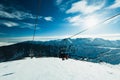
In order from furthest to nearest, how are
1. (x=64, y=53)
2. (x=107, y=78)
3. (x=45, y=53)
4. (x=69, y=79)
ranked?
1. (x=45, y=53)
2. (x=64, y=53)
3. (x=107, y=78)
4. (x=69, y=79)

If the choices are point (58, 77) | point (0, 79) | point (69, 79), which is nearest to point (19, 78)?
point (0, 79)

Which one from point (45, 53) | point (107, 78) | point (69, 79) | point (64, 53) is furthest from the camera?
point (45, 53)

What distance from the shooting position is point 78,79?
1050cm

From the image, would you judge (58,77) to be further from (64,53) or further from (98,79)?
(64,53)

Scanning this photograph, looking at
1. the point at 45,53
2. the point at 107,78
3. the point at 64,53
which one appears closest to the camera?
the point at 107,78

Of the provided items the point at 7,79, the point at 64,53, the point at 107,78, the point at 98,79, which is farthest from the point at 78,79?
the point at 64,53

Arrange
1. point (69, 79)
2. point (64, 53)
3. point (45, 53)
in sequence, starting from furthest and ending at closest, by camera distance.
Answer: point (45, 53)
point (64, 53)
point (69, 79)

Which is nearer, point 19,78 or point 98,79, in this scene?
point 98,79

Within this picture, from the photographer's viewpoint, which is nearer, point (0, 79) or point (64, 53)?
point (0, 79)

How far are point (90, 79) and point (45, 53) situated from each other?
7464 inches

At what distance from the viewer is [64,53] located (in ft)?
69.9

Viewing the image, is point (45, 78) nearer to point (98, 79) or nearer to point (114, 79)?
point (98, 79)

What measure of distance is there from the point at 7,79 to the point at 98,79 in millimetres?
6643

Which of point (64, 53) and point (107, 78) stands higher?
point (64, 53)
